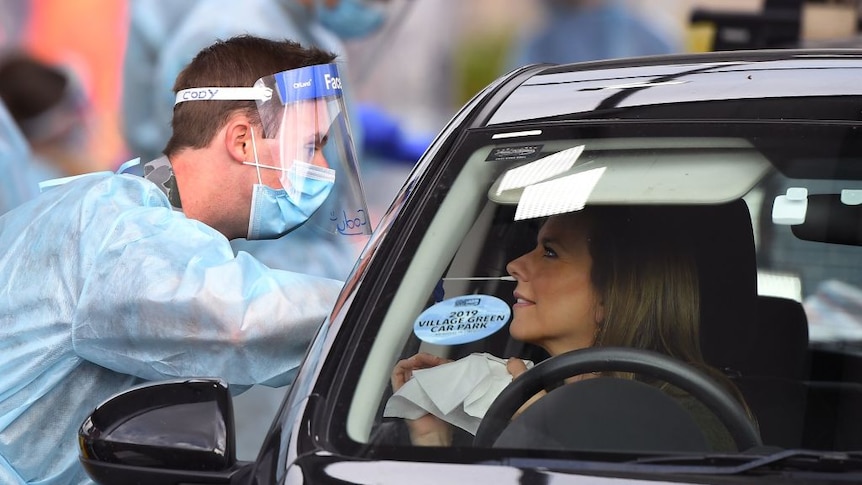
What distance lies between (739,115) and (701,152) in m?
0.10

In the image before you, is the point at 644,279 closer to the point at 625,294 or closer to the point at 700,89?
the point at 625,294

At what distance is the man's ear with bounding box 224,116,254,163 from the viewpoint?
9.24ft

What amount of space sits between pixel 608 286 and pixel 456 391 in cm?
41

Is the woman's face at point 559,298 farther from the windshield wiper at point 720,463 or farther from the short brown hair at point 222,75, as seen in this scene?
the short brown hair at point 222,75

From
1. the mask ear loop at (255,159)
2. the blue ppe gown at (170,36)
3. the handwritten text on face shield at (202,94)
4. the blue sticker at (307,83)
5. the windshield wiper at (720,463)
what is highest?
the blue ppe gown at (170,36)

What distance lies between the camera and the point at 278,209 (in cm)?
287

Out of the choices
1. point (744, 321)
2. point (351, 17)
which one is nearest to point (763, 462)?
point (744, 321)

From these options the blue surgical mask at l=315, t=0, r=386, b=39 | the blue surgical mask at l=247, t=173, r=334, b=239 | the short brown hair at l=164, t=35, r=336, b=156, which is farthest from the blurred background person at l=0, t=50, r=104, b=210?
the blue surgical mask at l=247, t=173, r=334, b=239

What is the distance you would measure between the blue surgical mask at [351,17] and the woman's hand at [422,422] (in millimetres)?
5512

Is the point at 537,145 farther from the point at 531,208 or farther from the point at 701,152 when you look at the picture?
the point at 701,152

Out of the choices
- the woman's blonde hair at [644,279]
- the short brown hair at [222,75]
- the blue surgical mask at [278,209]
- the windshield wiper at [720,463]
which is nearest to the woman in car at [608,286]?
the woman's blonde hair at [644,279]

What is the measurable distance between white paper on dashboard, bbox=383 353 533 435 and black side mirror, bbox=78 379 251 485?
276 mm

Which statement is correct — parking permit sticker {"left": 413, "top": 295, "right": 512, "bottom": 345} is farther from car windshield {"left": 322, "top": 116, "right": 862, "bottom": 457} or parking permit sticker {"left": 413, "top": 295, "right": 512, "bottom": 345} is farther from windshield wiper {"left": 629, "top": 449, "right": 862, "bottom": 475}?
windshield wiper {"left": 629, "top": 449, "right": 862, "bottom": 475}

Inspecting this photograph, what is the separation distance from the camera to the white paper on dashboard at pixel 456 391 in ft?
6.53
